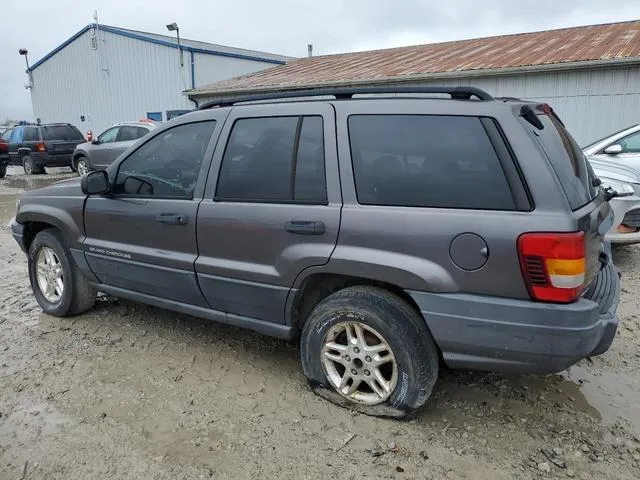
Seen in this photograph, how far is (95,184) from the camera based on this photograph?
354cm

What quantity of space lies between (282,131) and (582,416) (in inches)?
94.5

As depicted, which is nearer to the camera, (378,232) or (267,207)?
(378,232)

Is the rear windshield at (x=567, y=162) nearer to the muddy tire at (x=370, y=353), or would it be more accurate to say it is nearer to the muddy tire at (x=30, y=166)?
the muddy tire at (x=370, y=353)

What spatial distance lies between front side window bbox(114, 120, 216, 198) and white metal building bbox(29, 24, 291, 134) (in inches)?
649

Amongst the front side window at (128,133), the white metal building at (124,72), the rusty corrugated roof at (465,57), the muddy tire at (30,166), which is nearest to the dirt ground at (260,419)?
the rusty corrugated roof at (465,57)

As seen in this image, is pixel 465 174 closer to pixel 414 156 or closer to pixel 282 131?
pixel 414 156

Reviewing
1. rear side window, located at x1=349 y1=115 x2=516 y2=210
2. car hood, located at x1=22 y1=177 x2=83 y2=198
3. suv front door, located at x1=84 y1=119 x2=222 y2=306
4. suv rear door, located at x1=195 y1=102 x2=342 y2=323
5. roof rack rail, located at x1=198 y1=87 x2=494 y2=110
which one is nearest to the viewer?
rear side window, located at x1=349 y1=115 x2=516 y2=210

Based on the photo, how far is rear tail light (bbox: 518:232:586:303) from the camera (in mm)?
2246

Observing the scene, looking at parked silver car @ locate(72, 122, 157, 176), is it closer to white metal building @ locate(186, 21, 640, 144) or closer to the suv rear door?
white metal building @ locate(186, 21, 640, 144)

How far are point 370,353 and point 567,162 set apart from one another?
4.78 feet

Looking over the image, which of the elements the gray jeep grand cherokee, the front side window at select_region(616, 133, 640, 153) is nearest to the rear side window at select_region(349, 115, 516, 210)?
the gray jeep grand cherokee

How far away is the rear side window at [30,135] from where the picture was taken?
17297mm

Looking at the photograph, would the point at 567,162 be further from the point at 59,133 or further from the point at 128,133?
the point at 59,133

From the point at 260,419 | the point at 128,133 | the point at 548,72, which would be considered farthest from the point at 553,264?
the point at 128,133
